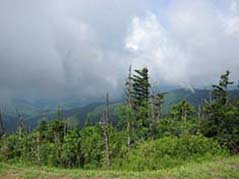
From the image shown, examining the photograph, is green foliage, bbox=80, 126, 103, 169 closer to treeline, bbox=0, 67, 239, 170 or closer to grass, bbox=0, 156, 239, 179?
treeline, bbox=0, 67, 239, 170

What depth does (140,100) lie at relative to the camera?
50938 mm

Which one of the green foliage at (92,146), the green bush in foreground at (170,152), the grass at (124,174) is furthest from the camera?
the green foliage at (92,146)

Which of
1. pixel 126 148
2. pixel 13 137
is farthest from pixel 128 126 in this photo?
pixel 13 137

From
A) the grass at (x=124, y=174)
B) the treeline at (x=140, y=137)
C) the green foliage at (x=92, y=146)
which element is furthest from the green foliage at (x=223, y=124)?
the grass at (x=124, y=174)

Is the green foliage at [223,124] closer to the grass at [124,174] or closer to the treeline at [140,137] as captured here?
the treeline at [140,137]

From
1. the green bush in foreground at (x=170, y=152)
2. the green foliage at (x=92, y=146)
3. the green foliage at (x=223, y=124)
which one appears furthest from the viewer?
the green foliage at (x=92, y=146)

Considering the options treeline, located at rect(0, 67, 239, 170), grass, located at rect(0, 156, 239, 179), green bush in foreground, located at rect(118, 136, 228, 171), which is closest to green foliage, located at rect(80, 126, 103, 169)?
treeline, located at rect(0, 67, 239, 170)

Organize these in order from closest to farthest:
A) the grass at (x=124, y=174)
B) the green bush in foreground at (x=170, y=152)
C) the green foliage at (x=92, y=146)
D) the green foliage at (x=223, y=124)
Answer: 1. the grass at (x=124, y=174)
2. the green bush in foreground at (x=170, y=152)
3. the green foliage at (x=223, y=124)
4. the green foliage at (x=92, y=146)

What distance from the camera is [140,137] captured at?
42688 mm

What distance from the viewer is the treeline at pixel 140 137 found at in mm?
34094

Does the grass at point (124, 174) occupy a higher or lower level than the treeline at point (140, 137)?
lower

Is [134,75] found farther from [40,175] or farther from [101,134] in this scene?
[40,175]

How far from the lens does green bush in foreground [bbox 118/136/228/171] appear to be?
3241 centimetres

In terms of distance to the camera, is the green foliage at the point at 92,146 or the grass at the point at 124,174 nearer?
the grass at the point at 124,174
